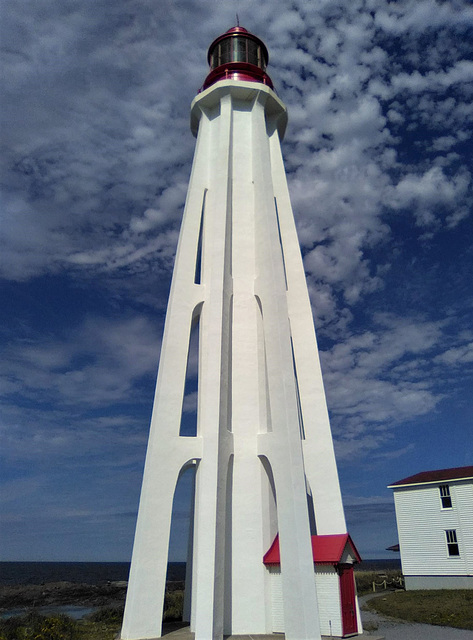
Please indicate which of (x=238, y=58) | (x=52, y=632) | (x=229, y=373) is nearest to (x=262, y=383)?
(x=229, y=373)

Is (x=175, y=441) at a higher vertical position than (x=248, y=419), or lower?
lower

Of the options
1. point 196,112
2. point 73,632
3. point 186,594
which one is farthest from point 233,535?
point 196,112

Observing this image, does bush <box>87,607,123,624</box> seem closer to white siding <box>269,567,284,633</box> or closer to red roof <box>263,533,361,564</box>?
white siding <box>269,567,284,633</box>

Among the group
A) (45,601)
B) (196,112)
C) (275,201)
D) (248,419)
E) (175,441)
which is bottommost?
(45,601)

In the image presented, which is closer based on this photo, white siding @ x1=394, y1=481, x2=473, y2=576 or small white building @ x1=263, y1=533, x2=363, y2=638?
small white building @ x1=263, y1=533, x2=363, y2=638

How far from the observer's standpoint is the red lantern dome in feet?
64.2

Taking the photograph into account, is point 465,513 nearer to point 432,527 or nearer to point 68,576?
point 432,527

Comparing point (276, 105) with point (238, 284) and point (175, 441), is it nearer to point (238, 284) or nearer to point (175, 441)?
point (238, 284)

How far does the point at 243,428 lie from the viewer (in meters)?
15.2

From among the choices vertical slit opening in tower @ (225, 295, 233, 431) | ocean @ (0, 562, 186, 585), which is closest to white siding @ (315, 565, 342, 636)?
vertical slit opening in tower @ (225, 295, 233, 431)

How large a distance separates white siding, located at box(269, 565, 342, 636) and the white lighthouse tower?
0.03 metres

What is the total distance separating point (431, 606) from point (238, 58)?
26.5 m

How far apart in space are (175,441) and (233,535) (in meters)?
3.27

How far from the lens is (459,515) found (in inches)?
1120
